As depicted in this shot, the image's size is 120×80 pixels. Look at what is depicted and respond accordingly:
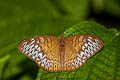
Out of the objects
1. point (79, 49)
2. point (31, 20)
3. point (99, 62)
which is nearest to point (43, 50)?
point (79, 49)

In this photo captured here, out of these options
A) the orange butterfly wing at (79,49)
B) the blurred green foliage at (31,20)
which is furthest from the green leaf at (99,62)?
the blurred green foliage at (31,20)

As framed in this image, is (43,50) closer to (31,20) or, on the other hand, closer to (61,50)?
(61,50)

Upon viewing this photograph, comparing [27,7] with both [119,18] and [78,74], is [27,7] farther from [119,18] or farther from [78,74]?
[78,74]

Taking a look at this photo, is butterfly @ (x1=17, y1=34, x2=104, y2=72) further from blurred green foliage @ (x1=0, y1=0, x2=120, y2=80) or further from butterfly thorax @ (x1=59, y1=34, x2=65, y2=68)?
blurred green foliage @ (x1=0, y1=0, x2=120, y2=80)

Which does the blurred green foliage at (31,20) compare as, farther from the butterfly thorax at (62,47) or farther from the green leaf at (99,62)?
the green leaf at (99,62)

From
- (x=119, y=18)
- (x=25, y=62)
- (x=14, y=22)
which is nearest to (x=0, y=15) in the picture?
(x=14, y=22)

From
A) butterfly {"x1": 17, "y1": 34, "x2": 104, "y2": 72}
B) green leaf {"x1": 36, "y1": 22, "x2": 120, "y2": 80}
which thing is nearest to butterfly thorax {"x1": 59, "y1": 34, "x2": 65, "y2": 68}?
butterfly {"x1": 17, "y1": 34, "x2": 104, "y2": 72}

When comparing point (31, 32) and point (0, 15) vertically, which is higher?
point (0, 15)
